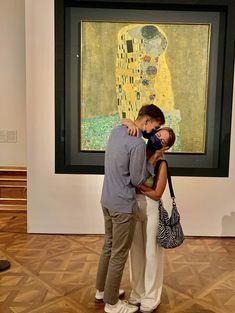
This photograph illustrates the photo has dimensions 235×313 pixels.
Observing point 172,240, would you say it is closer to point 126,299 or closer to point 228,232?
point 126,299

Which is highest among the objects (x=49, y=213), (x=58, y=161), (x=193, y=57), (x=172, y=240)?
(x=193, y=57)

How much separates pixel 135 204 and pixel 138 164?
0.98 ft

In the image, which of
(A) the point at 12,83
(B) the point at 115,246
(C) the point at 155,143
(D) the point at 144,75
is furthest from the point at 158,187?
(A) the point at 12,83

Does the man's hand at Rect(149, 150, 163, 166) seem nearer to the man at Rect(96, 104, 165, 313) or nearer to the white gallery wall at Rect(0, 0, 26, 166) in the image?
the man at Rect(96, 104, 165, 313)

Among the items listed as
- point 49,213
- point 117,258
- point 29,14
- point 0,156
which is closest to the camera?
point 117,258

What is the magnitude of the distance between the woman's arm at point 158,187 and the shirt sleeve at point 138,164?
0.13 meters

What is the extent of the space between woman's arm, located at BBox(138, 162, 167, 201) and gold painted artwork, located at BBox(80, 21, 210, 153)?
1808 mm

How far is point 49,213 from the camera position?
4219mm

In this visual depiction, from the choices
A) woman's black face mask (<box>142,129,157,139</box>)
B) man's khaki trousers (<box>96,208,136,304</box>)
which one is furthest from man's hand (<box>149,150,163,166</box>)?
man's khaki trousers (<box>96,208,136,304</box>)

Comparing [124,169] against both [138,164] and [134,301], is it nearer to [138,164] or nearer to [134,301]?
[138,164]

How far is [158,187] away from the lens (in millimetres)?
2389

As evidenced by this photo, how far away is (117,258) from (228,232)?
2284 millimetres

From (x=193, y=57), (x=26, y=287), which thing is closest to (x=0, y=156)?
(x=26, y=287)

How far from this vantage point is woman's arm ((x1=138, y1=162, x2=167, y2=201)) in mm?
2389
